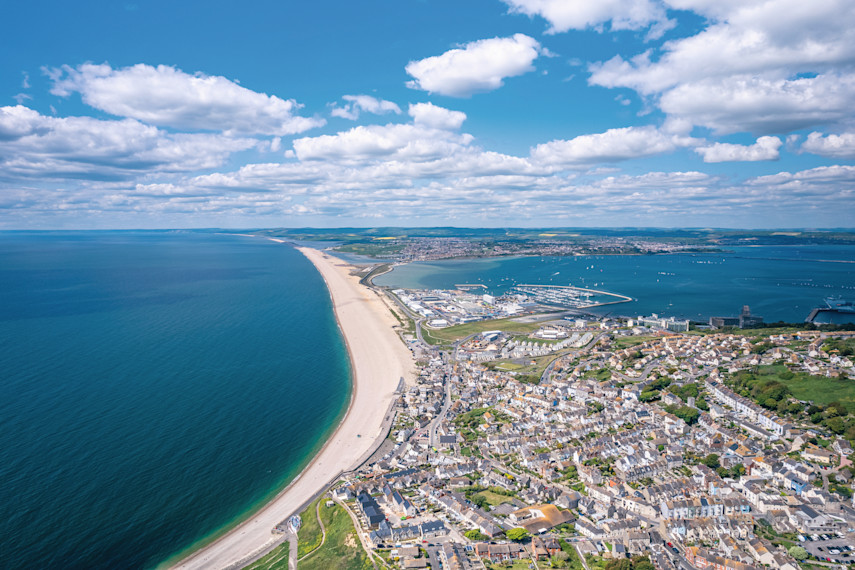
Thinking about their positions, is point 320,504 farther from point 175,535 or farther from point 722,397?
point 722,397

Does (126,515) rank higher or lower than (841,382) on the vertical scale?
lower

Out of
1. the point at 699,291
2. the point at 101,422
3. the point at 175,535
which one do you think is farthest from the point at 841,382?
the point at 699,291

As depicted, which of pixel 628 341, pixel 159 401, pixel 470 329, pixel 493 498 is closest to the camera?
pixel 493 498

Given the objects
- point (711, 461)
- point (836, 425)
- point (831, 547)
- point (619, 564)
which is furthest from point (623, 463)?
point (836, 425)

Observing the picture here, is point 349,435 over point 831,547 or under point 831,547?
under

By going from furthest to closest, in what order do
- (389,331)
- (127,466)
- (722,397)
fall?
(389,331) → (722,397) → (127,466)

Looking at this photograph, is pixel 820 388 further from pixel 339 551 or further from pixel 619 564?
pixel 339 551

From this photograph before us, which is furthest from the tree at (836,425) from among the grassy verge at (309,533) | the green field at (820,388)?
the grassy verge at (309,533)

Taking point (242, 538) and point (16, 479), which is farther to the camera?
point (16, 479)
